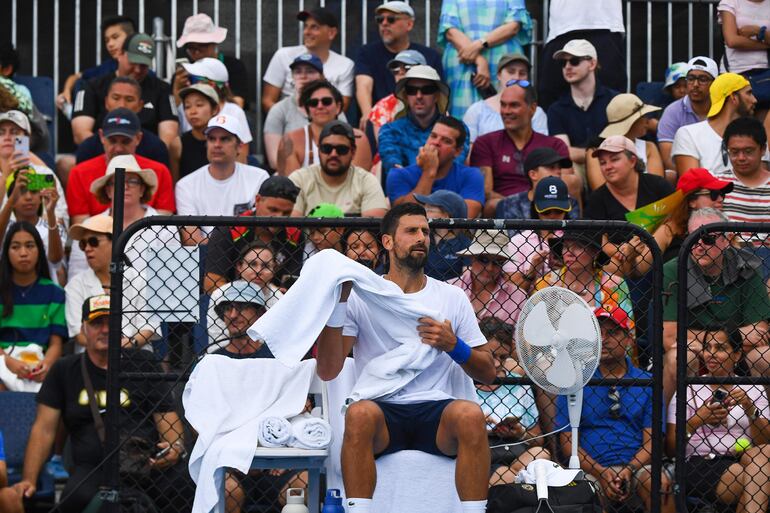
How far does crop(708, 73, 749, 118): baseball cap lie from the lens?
37.4 ft

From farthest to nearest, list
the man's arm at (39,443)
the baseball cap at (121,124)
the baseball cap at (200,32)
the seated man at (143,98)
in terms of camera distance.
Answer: the baseball cap at (200,32) → the seated man at (143,98) → the baseball cap at (121,124) → the man's arm at (39,443)

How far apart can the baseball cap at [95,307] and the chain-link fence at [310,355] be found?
0.32m

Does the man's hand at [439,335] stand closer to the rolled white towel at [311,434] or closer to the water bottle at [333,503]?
the rolled white towel at [311,434]

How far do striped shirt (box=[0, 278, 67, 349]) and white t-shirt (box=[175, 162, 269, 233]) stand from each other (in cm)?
131

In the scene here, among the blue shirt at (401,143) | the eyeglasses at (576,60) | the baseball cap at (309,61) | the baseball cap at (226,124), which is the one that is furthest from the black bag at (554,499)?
the baseball cap at (309,61)

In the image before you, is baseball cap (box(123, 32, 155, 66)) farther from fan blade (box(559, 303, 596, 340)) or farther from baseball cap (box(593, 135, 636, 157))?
fan blade (box(559, 303, 596, 340))

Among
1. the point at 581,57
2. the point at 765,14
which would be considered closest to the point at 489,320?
the point at 581,57

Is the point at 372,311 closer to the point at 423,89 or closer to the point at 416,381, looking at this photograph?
the point at 416,381

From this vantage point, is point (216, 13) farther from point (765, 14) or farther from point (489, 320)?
point (489, 320)

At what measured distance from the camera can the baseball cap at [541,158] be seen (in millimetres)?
10578

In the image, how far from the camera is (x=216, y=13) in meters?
13.8

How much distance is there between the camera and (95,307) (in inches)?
348

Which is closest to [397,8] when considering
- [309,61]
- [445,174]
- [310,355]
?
[309,61]

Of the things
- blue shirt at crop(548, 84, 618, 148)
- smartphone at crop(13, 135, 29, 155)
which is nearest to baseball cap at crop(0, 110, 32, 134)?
smartphone at crop(13, 135, 29, 155)
